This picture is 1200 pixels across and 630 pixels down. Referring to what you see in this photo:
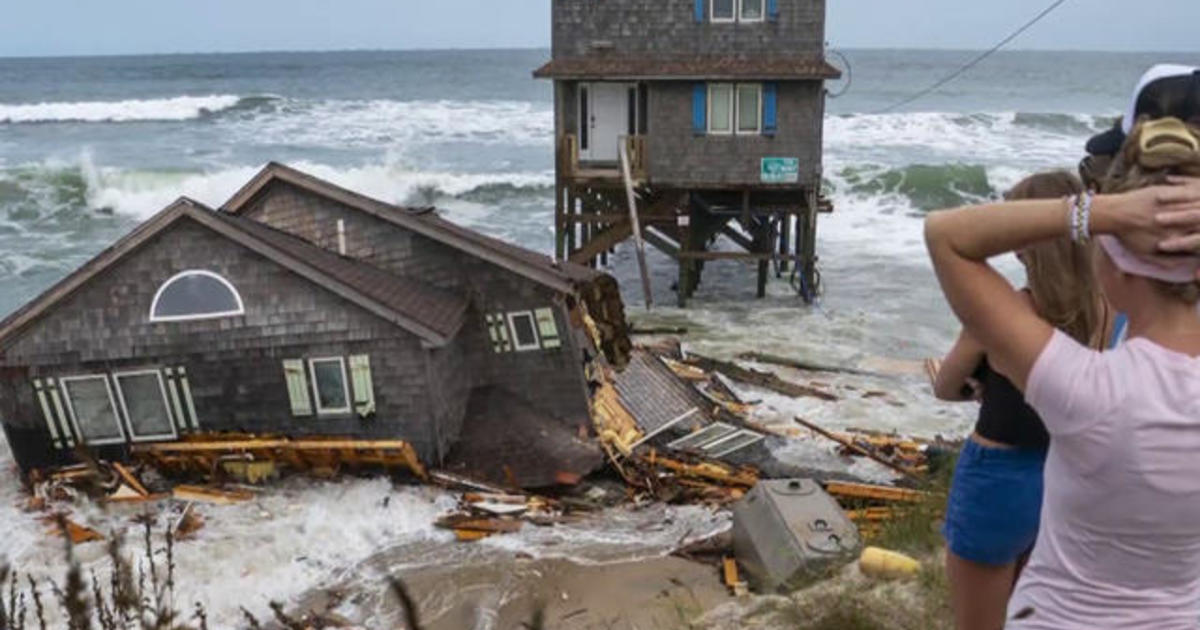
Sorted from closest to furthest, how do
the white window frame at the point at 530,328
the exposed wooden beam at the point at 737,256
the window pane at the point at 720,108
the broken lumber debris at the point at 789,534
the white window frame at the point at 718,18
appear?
the broken lumber debris at the point at 789,534 < the white window frame at the point at 530,328 < the window pane at the point at 720,108 < the white window frame at the point at 718,18 < the exposed wooden beam at the point at 737,256

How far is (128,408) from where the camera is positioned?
13.6 meters

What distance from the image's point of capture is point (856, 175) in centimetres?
4419

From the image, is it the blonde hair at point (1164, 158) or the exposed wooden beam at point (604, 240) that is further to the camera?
the exposed wooden beam at point (604, 240)

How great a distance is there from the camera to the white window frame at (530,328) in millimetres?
14633

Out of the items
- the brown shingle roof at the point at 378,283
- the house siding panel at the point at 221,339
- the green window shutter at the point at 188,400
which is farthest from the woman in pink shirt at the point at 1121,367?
the green window shutter at the point at 188,400

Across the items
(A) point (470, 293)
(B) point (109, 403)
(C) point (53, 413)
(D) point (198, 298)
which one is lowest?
(C) point (53, 413)

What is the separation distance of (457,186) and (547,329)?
103 feet

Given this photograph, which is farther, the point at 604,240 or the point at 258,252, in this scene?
the point at 604,240

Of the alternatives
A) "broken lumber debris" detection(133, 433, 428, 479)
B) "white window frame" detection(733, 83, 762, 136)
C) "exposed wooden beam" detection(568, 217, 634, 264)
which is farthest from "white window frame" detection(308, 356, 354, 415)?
"white window frame" detection(733, 83, 762, 136)

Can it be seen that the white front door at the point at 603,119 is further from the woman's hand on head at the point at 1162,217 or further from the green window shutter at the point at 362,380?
the woman's hand on head at the point at 1162,217

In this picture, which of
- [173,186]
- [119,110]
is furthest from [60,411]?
[119,110]

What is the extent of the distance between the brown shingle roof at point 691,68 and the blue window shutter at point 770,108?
0.37 meters

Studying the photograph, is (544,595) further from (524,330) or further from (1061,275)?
(1061,275)

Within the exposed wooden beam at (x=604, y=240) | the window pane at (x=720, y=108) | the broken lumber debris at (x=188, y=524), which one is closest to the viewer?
the broken lumber debris at (x=188, y=524)
